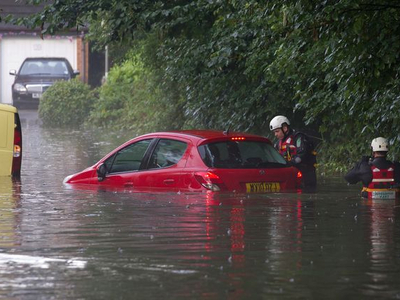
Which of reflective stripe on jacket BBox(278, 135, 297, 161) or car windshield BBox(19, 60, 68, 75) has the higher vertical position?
car windshield BBox(19, 60, 68, 75)

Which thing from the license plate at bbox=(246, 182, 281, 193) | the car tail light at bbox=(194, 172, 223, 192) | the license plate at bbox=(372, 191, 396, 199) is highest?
the car tail light at bbox=(194, 172, 223, 192)

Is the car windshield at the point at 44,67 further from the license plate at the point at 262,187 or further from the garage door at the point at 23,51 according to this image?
the license plate at the point at 262,187

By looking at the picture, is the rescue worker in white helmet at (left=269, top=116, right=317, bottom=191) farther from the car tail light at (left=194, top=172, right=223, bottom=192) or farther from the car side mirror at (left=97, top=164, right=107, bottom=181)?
the car side mirror at (left=97, top=164, right=107, bottom=181)

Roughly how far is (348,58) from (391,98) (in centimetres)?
127

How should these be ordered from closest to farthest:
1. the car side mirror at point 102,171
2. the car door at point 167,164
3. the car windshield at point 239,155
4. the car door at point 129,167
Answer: the car windshield at point 239,155
the car door at point 167,164
the car door at point 129,167
the car side mirror at point 102,171

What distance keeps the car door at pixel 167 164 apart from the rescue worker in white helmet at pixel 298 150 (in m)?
1.75

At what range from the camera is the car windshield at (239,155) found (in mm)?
15938

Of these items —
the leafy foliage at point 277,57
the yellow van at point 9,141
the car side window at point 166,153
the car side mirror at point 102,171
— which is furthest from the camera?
the yellow van at point 9,141

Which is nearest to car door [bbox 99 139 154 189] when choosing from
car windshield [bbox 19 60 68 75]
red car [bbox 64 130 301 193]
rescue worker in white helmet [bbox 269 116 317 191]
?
red car [bbox 64 130 301 193]

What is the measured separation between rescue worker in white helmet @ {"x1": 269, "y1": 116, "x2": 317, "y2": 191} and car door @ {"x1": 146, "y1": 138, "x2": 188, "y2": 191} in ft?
5.75

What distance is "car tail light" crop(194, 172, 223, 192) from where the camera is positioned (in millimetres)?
15633

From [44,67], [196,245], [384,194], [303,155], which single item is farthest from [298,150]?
[44,67]

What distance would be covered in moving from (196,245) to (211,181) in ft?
12.4

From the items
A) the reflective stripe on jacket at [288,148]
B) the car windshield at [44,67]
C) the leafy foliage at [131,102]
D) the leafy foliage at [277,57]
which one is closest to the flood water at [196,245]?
the reflective stripe on jacket at [288,148]
